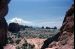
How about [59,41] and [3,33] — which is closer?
[59,41]

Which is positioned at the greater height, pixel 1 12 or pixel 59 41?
pixel 1 12

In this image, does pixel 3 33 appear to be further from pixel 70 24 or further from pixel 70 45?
pixel 70 45

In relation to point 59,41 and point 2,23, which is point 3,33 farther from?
point 59,41

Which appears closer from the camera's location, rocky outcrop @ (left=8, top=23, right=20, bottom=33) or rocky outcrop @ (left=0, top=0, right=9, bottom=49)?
rocky outcrop @ (left=0, top=0, right=9, bottom=49)

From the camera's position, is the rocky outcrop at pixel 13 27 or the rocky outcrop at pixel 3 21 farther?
the rocky outcrop at pixel 13 27

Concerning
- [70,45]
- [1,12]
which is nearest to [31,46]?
[1,12]

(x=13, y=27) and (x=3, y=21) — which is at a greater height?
(x=3, y=21)

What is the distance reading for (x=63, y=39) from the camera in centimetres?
4194

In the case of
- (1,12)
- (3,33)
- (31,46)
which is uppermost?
(1,12)

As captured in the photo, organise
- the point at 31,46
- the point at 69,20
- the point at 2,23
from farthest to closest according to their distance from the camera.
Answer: the point at 31,46
the point at 2,23
the point at 69,20

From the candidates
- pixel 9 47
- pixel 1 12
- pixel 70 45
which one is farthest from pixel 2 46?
pixel 70 45

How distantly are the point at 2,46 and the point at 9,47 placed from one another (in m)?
1.66

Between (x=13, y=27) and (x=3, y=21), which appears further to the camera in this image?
(x=13, y=27)

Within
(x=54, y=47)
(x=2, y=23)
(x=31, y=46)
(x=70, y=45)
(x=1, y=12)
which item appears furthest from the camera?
(x=31, y=46)
